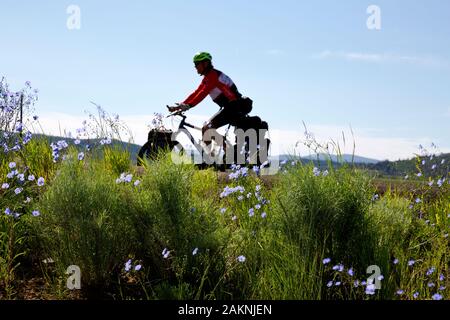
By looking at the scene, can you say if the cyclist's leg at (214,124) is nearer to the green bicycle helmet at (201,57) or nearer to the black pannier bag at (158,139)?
the black pannier bag at (158,139)

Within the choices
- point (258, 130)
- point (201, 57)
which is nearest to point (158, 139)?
point (201, 57)

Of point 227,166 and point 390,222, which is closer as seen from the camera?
point 390,222

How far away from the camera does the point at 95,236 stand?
13.5 feet

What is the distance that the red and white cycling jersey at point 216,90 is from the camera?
931 cm

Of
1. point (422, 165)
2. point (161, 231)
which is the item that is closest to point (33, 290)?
point (161, 231)

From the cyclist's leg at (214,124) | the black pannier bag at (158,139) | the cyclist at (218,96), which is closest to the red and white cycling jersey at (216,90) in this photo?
the cyclist at (218,96)

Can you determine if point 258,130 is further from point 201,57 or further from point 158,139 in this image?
point 158,139

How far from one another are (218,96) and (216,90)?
0.13 metres

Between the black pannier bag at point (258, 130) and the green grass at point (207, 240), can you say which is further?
the black pannier bag at point (258, 130)
